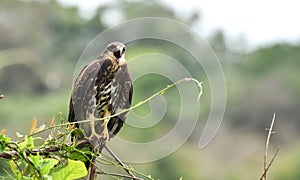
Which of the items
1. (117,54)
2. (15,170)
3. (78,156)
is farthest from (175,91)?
(15,170)

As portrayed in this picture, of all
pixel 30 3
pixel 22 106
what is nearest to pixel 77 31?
pixel 30 3

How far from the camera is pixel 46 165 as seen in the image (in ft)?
4.57

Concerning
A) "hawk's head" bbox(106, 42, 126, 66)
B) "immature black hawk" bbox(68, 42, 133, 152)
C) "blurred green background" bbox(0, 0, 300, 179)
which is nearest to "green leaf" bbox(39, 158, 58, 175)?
"immature black hawk" bbox(68, 42, 133, 152)

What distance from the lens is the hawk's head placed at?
78.1 inches

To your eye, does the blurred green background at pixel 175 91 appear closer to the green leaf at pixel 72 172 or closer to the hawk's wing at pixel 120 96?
the hawk's wing at pixel 120 96

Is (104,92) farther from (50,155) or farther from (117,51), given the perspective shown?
(50,155)

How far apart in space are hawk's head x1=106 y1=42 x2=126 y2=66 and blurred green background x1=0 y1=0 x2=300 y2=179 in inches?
662

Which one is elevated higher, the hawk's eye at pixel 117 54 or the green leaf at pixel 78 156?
the hawk's eye at pixel 117 54

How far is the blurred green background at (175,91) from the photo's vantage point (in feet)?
72.9

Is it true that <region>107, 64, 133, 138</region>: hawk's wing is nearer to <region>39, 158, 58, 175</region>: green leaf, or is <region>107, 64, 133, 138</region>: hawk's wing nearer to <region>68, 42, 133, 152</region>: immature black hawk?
<region>68, 42, 133, 152</region>: immature black hawk

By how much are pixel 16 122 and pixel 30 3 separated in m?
9.67

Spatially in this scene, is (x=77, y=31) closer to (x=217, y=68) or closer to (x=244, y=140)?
(x=244, y=140)

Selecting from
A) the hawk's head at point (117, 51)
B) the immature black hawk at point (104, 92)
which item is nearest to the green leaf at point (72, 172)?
the immature black hawk at point (104, 92)

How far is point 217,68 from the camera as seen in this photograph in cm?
160
